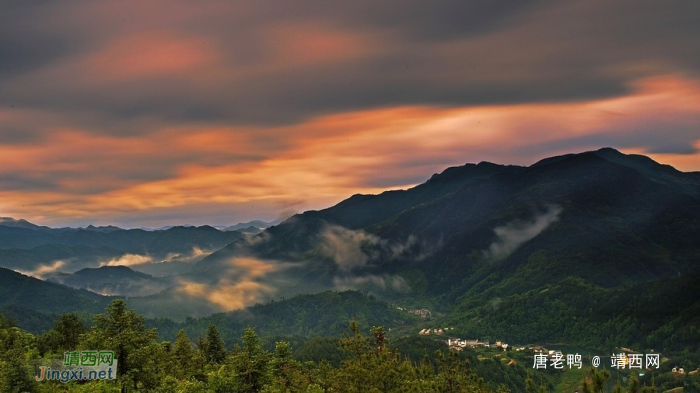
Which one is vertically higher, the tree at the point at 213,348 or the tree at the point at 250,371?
the tree at the point at 250,371

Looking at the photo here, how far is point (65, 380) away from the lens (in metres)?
72.6

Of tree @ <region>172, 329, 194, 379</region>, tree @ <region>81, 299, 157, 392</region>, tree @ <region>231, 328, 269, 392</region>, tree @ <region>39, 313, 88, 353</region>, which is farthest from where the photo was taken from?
tree @ <region>39, 313, 88, 353</region>

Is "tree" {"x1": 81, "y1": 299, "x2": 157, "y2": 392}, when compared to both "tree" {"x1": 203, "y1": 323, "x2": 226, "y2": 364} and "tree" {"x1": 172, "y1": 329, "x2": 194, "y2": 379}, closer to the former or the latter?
"tree" {"x1": 172, "y1": 329, "x2": 194, "y2": 379}

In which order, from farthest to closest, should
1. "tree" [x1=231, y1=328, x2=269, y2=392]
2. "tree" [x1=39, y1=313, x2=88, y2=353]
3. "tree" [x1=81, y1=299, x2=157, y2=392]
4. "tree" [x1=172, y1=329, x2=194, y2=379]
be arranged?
"tree" [x1=39, y1=313, x2=88, y2=353] < "tree" [x1=172, y1=329, x2=194, y2=379] < "tree" [x1=231, y1=328, x2=269, y2=392] < "tree" [x1=81, y1=299, x2=157, y2=392]

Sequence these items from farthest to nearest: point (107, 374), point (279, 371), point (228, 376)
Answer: point (279, 371) → point (228, 376) → point (107, 374)

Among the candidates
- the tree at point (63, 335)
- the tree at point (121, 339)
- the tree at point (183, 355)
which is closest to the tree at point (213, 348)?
the tree at point (183, 355)

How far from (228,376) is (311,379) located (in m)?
22.1

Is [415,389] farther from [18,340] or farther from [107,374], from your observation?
[18,340]

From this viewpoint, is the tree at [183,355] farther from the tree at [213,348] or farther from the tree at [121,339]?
the tree at [121,339]

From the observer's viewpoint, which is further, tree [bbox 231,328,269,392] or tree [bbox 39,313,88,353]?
tree [bbox 39,313,88,353]

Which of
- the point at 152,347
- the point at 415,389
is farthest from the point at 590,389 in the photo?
the point at 152,347

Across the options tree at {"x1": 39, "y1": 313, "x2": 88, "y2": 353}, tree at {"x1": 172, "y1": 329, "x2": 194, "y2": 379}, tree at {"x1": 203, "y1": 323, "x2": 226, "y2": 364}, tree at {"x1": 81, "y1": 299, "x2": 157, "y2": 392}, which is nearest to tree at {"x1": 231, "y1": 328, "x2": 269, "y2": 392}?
tree at {"x1": 81, "y1": 299, "x2": 157, "y2": 392}

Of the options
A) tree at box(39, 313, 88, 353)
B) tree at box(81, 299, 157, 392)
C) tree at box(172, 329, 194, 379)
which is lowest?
tree at box(172, 329, 194, 379)

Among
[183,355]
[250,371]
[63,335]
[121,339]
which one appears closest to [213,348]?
[183,355]
